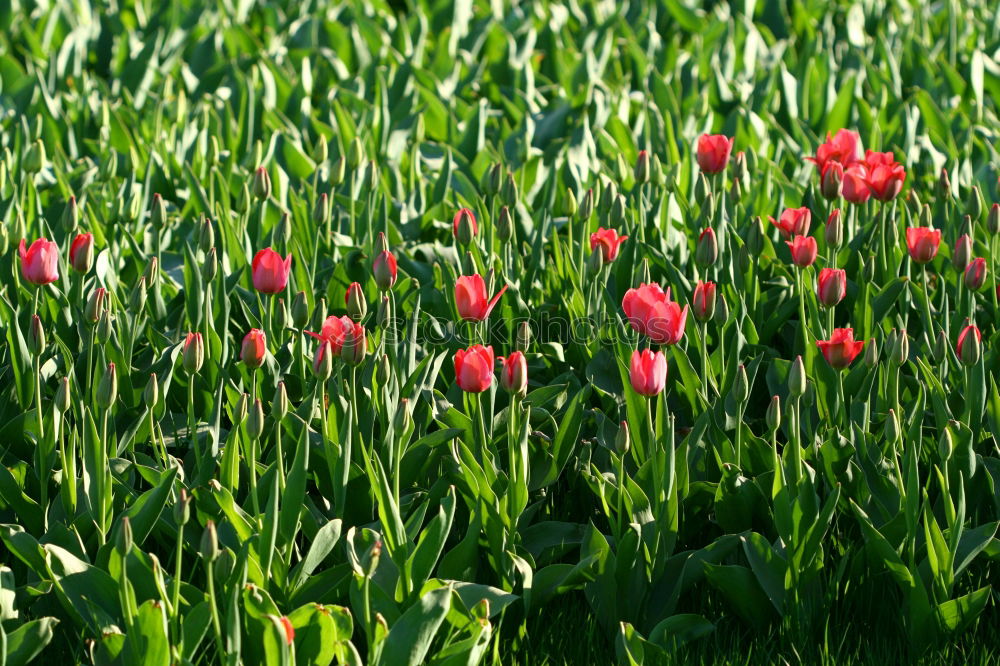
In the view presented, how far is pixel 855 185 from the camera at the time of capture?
9.39ft

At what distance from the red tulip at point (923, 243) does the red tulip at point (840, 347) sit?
483 millimetres

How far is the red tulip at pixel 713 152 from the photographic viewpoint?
2.97m

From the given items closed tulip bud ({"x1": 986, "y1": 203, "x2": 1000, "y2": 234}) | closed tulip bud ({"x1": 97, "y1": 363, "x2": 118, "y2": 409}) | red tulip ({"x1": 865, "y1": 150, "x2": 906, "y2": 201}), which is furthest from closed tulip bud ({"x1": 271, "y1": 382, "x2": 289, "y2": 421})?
closed tulip bud ({"x1": 986, "y1": 203, "x2": 1000, "y2": 234})

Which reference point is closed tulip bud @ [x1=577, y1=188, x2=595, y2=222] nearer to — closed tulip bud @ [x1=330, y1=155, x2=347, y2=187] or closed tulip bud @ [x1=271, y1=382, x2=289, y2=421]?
closed tulip bud @ [x1=330, y1=155, x2=347, y2=187]

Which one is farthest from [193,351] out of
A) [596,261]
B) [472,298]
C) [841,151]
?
[841,151]

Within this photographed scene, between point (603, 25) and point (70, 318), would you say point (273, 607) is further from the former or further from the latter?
point (603, 25)

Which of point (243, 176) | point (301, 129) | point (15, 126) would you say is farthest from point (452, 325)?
point (15, 126)

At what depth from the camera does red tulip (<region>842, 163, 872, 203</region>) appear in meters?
2.86

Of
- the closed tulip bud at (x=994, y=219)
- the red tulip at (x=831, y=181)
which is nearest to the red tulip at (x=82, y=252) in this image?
the red tulip at (x=831, y=181)

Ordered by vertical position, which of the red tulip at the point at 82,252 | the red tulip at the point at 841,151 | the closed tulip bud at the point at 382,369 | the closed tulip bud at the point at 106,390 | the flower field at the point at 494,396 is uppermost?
the red tulip at the point at 82,252

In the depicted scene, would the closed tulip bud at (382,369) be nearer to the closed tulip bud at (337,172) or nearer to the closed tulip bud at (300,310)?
the closed tulip bud at (300,310)

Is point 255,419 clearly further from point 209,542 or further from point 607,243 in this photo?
point 607,243

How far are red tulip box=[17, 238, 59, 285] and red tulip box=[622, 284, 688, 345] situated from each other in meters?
1.08

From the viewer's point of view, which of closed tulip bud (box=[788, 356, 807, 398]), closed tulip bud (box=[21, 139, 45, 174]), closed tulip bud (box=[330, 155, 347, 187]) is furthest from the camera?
closed tulip bud (box=[21, 139, 45, 174])
